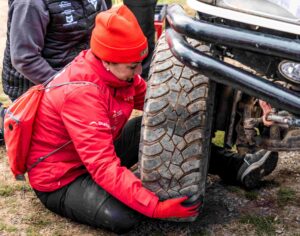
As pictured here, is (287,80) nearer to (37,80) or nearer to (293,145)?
(293,145)

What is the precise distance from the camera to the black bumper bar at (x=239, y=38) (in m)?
2.02

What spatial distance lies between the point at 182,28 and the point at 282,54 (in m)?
0.38

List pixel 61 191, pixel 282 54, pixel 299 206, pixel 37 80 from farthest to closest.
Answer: pixel 37 80 → pixel 299 206 → pixel 61 191 → pixel 282 54

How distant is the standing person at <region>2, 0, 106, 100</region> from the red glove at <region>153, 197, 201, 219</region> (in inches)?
50.2

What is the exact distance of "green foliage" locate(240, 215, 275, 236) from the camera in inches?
115

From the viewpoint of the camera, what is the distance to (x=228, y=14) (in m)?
2.29

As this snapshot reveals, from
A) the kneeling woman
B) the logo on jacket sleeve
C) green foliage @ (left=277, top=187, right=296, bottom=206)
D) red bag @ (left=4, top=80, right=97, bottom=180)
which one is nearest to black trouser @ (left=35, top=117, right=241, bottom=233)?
the kneeling woman

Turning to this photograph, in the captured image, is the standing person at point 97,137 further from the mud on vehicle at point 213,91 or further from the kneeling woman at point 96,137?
the mud on vehicle at point 213,91

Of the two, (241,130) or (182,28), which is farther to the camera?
(241,130)

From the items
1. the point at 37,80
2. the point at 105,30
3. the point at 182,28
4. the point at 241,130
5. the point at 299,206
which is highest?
the point at 182,28

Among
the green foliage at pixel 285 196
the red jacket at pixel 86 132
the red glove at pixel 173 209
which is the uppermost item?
the red jacket at pixel 86 132

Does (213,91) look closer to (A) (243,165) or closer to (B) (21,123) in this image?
(A) (243,165)

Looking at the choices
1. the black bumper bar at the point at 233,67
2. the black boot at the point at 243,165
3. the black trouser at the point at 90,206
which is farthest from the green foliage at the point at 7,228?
the black bumper bar at the point at 233,67

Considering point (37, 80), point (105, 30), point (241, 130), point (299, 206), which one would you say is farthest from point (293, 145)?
point (37, 80)
